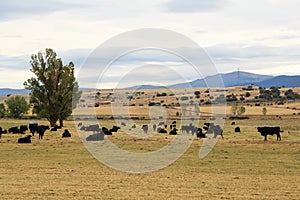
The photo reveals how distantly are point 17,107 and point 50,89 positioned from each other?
1466 inches

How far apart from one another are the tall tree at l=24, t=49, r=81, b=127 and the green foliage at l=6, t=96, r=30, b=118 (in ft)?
114

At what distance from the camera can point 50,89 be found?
72.2m

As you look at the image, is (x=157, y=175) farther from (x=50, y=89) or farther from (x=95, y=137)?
(x=50, y=89)

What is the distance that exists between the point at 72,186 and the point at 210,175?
7.09 metres

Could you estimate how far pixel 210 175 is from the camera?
83.1 ft

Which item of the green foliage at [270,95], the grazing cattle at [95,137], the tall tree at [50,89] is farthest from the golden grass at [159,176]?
the green foliage at [270,95]

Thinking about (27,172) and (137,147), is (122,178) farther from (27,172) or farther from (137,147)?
(137,147)

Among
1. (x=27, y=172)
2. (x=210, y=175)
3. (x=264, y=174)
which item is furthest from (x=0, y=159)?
(x=264, y=174)

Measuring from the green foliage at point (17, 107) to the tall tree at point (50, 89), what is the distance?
34.6 meters

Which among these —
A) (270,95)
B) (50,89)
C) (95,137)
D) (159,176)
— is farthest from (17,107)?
(159,176)

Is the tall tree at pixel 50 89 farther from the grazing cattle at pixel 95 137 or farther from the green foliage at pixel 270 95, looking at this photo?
the green foliage at pixel 270 95

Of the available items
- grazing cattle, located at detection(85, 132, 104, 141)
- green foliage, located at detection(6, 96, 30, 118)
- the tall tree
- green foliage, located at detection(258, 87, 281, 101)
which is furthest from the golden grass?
green foliage, located at detection(258, 87, 281, 101)

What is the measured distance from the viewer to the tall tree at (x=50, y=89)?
7150 cm

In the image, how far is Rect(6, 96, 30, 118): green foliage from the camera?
106000mm
